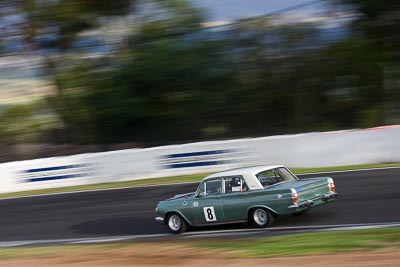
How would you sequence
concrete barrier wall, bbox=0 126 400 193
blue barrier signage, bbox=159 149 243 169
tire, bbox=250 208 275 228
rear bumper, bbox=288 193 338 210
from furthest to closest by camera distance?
blue barrier signage, bbox=159 149 243 169 → concrete barrier wall, bbox=0 126 400 193 → tire, bbox=250 208 275 228 → rear bumper, bbox=288 193 338 210

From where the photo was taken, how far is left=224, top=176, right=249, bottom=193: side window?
12.2 metres

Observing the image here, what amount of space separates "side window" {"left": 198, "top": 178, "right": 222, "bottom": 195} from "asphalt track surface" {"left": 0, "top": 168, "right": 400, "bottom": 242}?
711 millimetres

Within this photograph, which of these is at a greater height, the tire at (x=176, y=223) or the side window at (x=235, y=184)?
the side window at (x=235, y=184)

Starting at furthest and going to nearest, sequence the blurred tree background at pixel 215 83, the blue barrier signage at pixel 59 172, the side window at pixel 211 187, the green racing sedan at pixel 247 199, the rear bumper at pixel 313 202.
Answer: the blurred tree background at pixel 215 83 → the blue barrier signage at pixel 59 172 → the side window at pixel 211 187 → the green racing sedan at pixel 247 199 → the rear bumper at pixel 313 202

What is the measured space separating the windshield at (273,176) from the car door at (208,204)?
797 mm

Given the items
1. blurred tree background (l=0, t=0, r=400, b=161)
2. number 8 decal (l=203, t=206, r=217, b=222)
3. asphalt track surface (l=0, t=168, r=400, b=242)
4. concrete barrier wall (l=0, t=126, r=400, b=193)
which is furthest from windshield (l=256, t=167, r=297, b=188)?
blurred tree background (l=0, t=0, r=400, b=161)

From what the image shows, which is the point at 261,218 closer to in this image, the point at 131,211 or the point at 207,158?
Result: the point at 131,211

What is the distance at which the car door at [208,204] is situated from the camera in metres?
12.4

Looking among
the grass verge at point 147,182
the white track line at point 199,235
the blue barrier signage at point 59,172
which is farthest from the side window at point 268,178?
the blue barrier signage at point 59,172

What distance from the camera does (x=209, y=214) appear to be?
1248cm

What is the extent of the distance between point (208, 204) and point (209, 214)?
180 millimetres

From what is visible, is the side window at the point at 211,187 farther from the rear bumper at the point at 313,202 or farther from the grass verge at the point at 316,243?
the grass verge at the point at 316,243

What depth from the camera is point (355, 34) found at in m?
30.0

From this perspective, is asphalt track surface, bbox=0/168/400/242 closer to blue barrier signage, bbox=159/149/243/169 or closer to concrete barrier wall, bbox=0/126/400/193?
concrete barrier wall, bbox=0/126/400/193
